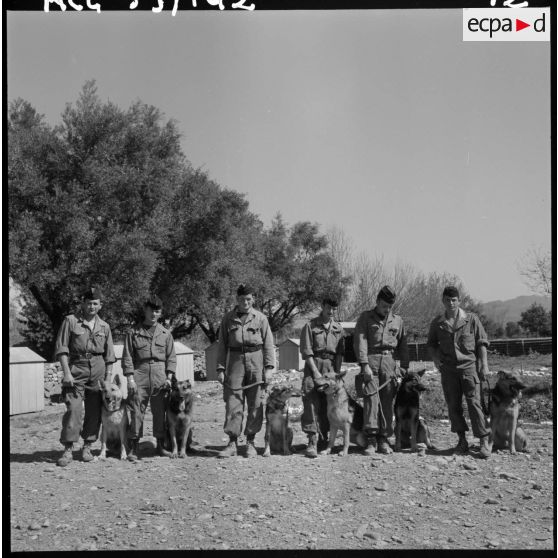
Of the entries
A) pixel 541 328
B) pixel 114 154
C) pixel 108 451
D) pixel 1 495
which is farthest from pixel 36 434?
pixel 541 328

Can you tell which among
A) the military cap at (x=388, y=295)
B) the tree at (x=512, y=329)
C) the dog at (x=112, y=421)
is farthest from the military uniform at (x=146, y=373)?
the tree at (x=512, y=329)

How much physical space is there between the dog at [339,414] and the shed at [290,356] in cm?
1697

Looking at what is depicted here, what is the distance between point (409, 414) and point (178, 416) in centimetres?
262

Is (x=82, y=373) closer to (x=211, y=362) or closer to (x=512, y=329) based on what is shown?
(x=211, y=362)

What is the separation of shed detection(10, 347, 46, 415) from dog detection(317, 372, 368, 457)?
783 centimetres

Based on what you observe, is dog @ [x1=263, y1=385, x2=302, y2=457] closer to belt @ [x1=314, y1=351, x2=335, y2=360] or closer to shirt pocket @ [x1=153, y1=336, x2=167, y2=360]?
belt @ [x1=314, y1=351, x2=335, y2=360]

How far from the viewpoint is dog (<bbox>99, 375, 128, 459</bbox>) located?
6.36 meters

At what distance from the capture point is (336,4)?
220 inches

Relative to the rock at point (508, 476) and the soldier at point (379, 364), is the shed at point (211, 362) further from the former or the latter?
the rock at point (508, 476)

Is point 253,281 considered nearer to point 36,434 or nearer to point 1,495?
point 36,434

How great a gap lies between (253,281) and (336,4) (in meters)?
14.4

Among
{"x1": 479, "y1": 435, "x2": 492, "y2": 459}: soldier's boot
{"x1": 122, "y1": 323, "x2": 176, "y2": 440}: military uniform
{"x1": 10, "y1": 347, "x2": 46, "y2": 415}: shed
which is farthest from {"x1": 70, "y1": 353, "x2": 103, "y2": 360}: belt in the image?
{"x1": 10, "y1": 347, "x2": 46, "y2": 415}: shed

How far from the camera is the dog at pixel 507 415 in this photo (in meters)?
6.16

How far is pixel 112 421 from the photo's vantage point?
6387mm
